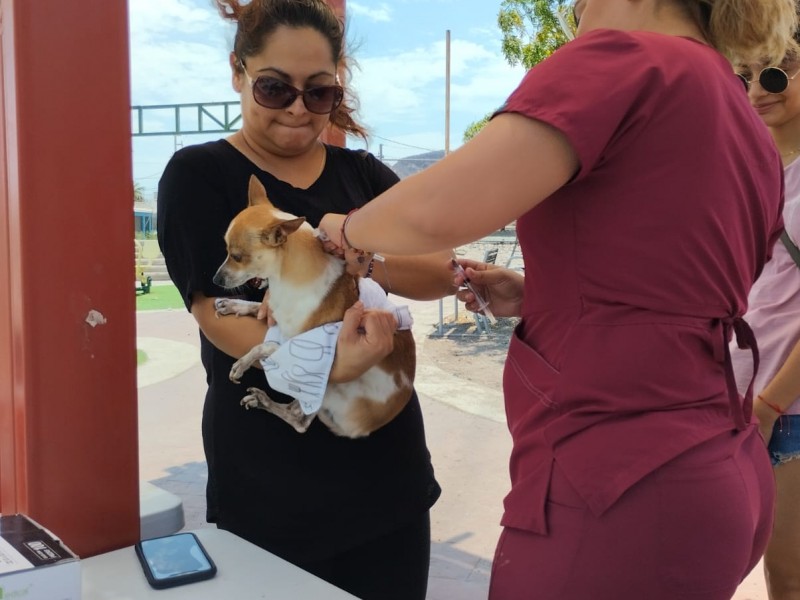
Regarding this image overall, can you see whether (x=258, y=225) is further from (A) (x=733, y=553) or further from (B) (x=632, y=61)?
(A) (x=733, y=553)

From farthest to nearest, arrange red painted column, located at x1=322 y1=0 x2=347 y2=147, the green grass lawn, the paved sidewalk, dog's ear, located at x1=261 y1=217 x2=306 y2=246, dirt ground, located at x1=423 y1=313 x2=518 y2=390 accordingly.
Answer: the green grass lawn
dirt ground, located at x1=423 y1=313 x2=518 y2=390
the paved sidewalk
red painted column, located at x1=322 y1=0 x2=347 y2=147
dog's ear, located at x1=261 y1=217 x2=306 y2=246

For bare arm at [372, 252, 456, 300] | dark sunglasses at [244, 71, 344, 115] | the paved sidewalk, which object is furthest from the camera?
the paved sidewalk

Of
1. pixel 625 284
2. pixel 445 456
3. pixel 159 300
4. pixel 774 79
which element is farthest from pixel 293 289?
pixel 159 300

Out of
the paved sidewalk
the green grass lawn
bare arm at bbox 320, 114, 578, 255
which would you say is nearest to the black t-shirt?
bare arm at bbox 320, 114, 578, 255

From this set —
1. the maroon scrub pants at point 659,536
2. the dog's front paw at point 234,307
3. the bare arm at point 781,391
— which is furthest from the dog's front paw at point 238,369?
the bare arm at point 781,391

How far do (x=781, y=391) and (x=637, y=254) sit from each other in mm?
1185

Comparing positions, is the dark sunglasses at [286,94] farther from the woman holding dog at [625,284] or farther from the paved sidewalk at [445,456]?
the paved sidewalk at [445,456]

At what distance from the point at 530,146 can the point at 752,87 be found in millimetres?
1476

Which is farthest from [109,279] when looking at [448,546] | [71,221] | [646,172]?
[448,546]

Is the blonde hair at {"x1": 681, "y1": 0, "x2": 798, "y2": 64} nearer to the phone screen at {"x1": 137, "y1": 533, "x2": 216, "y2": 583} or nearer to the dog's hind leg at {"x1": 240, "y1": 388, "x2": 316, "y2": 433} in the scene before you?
the dog's hind leg at {"x1": 240, "y1": 388, "x2": 316, "y2": 433}

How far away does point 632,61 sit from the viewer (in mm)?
921

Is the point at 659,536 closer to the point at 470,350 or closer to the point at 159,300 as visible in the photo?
the point at 470,350

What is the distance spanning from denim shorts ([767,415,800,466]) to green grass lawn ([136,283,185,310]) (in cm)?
1169

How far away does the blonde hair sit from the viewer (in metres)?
1.08
